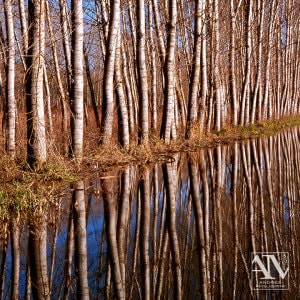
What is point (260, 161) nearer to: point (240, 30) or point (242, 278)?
point (242, 278)

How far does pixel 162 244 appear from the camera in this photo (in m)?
3.89

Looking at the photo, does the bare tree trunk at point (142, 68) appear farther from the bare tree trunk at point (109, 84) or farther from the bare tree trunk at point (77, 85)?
the bare tree trunk at point (77, 85)

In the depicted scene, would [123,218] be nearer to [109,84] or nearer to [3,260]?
[3,260]

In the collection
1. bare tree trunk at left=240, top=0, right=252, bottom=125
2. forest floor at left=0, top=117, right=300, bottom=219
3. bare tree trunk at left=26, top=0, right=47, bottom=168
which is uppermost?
bare tree trunk at left=240, top=0, right=252, bottom=125

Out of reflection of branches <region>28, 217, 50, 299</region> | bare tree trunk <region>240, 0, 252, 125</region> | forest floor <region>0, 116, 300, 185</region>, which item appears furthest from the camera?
bare tree trunk <region>240, 0, 252, 125</region>

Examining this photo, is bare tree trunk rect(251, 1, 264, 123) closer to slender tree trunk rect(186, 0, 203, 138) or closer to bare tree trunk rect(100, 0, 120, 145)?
slender tree trunk rect(186, 0, 203, 138)

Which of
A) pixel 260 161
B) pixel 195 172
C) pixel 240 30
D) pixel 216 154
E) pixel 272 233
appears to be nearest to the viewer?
pixel 272 233

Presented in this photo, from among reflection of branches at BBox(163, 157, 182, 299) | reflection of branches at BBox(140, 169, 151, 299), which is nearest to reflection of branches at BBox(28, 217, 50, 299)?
reflection of branches at BBox(140, 169, 151, 299)

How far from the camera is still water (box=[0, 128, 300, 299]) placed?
295 cm

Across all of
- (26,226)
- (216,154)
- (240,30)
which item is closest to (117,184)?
(26,226)

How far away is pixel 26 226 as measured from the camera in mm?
4473

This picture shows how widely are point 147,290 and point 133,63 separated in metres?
16.3

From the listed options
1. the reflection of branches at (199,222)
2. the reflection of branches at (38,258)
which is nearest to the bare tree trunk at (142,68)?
Result: the reflection of branches at (199,222)

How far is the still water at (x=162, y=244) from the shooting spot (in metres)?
2.95
